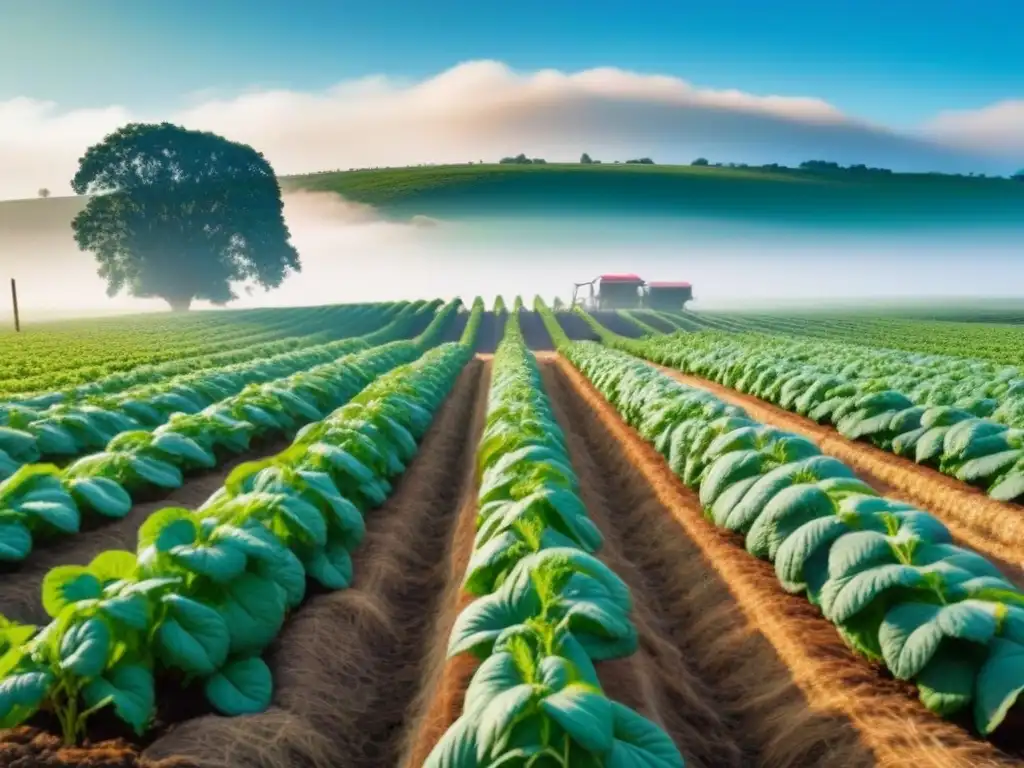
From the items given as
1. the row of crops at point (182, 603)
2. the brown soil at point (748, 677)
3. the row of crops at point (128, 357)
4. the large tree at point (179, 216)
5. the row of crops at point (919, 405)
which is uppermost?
the large tree at point (179, 216)

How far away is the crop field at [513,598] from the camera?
331 centimetres

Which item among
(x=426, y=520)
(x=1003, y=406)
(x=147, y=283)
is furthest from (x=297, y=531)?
(x=147, y=283)

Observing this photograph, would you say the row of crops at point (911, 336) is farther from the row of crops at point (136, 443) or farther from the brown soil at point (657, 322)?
the row of crops at point (136, 443)

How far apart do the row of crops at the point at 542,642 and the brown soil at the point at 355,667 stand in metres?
0.89

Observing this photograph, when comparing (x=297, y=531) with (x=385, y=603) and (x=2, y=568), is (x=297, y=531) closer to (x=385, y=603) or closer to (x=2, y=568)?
(x=385, y=603)

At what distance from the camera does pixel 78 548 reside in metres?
6.49

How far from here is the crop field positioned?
3.31 m

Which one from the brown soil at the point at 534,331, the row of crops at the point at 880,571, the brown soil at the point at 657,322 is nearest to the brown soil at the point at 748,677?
the row of crops at the point at 880,571

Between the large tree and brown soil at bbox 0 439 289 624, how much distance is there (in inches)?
1925

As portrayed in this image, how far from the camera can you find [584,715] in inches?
95.1

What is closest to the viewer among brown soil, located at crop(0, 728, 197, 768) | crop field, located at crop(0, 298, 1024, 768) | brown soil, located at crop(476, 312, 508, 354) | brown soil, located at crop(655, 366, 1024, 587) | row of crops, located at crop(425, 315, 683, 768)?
row of crops, located at crop(425, 315, 683, 768)

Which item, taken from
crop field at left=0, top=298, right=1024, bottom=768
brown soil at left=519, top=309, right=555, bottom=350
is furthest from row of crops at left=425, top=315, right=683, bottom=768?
brown soil at left=519, top=309, right=555, bottom=350

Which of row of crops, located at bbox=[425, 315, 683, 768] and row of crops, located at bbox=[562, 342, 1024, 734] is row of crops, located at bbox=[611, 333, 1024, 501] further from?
row of crops, located at bbox=[425, 315, 683, 768]

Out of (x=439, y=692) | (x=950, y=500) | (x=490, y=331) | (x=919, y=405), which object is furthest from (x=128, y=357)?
(x=439, y=692)
